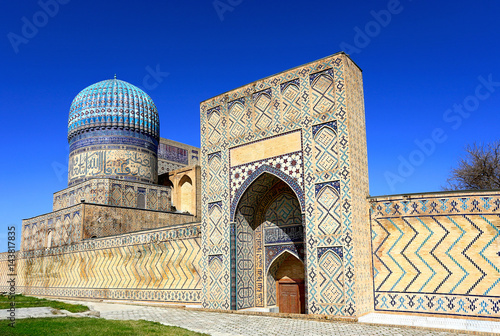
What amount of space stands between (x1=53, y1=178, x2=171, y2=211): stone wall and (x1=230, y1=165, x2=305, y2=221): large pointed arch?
23.0ft

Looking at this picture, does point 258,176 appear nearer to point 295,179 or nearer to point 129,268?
point 295,179

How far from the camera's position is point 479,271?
6.15m

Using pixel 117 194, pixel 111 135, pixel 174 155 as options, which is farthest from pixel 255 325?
pixel 174 155

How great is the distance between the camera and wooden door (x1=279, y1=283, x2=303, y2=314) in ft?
27.3

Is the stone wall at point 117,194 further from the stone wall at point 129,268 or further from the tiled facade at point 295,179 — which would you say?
the tiled facade at point 295,179

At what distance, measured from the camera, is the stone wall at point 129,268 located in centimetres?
950

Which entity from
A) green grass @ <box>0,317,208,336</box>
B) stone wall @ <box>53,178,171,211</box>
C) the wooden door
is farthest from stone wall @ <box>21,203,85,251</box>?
green grass @ <box>0,317,208,336</box>

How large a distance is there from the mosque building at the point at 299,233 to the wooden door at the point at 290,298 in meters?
0.02

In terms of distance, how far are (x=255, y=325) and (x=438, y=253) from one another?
2.95 meters

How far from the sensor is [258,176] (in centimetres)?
802

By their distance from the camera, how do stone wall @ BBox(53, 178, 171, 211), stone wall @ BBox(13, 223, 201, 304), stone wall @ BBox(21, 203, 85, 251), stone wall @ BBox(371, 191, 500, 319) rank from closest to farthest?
stone wall @ BBox(371, 191, 500, 319)
stone wall @ BBox(13, 223, 201, 304)
stone wall @ BBox(21, 203, 85, 251)
stone wall @ BBox(53, 178, 171, 211)

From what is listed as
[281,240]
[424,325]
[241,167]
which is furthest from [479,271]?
[241,167]

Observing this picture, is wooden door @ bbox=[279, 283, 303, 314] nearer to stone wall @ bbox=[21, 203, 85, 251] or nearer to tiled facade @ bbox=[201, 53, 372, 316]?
tiled facade @ bbox=[201, 53, 372, 316]

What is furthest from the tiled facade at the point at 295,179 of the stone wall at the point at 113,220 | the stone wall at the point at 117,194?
the stone wall at the point at 117,194
